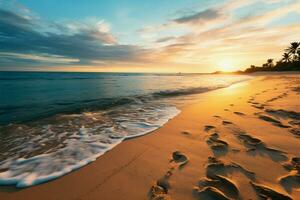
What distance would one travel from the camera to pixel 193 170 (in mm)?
2609

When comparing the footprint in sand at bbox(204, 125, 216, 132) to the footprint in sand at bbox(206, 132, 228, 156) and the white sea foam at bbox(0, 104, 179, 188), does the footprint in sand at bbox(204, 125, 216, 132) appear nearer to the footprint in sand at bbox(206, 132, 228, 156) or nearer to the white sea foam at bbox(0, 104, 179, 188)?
the footprint in sand at bbox(206, 132, 228, 156)

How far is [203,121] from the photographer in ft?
17.4

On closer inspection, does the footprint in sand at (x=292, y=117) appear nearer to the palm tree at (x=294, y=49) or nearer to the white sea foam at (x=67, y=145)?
the white sea foam at (x=67, y=145)

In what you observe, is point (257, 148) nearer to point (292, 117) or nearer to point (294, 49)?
point (292, 117)

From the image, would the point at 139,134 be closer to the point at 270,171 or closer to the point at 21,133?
the point at 270,171

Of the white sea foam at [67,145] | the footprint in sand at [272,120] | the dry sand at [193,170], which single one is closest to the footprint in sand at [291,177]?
the dry sand at [193,170]

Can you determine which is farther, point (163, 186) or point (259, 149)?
point (259, 149)

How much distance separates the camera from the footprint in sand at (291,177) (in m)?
2.12

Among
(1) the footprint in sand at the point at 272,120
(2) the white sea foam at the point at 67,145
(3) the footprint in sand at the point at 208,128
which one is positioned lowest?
(2) the white sea foam at the point at 67,145

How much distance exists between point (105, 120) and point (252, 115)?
4.94 meters

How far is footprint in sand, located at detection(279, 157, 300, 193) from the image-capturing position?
2.12m

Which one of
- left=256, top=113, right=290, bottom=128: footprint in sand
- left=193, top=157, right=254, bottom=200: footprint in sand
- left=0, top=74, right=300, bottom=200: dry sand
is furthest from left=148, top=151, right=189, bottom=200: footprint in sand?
left=256, top=113, right=290, bottom=128: footprint in sand

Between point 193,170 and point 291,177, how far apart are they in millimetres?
1264

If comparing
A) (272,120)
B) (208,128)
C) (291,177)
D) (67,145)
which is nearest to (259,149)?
(291,177)
